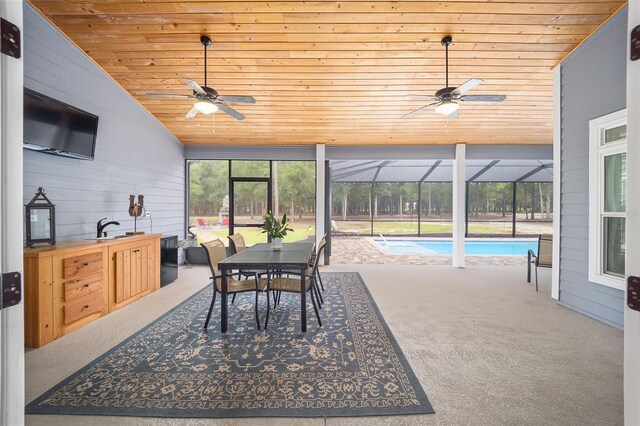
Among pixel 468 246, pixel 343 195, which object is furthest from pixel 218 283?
pixel 343 195

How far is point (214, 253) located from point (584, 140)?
4680 millimetres

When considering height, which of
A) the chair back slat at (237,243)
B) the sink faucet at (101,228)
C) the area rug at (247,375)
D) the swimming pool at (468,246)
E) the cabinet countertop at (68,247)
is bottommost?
the area rug at (247,375)

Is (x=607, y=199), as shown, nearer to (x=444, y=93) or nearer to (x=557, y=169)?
(x=557, y=169)

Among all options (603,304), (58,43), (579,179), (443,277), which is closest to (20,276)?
(58,43)

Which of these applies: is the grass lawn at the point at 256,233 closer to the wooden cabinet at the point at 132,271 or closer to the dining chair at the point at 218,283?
the wooden cabinet at the point at 132,271

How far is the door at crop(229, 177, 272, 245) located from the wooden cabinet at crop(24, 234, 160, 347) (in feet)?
8.58

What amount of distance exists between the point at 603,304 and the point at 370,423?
3.31 meters

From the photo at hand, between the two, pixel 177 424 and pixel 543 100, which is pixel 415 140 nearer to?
pixel 543 100

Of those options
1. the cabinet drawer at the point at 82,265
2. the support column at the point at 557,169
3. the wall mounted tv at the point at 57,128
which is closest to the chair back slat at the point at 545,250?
the support column at the point at 557,169

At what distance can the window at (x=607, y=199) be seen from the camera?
3.23 metres

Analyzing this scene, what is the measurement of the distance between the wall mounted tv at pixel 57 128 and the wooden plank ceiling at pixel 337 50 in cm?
101

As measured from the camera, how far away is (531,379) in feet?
7.35

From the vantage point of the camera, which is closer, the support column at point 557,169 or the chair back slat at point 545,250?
the support column at point 557,169

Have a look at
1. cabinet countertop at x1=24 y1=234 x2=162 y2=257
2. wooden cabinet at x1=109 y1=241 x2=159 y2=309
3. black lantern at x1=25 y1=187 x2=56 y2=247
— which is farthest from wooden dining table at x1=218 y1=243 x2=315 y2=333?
black lantern at x1=25 y1=187 x2=56 y2=247
